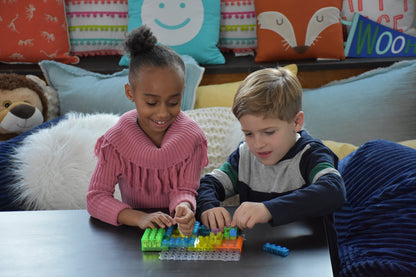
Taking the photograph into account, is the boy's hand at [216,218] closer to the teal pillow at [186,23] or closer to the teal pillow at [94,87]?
the teal pillow at [94,87]

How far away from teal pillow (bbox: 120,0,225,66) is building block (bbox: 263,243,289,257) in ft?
5.05

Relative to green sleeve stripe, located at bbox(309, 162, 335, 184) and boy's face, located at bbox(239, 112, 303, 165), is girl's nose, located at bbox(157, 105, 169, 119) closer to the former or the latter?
boy's face, located at bbox(239, 112, 303, 165)

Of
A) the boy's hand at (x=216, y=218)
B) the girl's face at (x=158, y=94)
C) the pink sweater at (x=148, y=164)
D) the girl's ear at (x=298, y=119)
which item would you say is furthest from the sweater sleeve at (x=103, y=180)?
the girl's ear at (x=298, y=119)

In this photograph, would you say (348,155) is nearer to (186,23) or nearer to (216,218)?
Result: (216,218)

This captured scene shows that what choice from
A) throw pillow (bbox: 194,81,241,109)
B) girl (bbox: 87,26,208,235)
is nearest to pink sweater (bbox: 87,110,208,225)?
girl (bbox: 87,26,208,235)

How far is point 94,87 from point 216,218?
4.44 ft

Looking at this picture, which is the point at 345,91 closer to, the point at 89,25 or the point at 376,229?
the point at 376,229

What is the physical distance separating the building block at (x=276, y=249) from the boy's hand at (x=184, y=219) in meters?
0.17

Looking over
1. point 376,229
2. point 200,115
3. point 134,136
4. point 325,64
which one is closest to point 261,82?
point 134,136

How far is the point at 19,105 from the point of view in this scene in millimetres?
1954

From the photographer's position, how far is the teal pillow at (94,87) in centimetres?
214

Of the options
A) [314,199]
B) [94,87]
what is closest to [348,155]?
[314,199]

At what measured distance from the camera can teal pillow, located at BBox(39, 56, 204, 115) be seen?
7.01 feet

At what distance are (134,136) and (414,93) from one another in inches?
54.6
